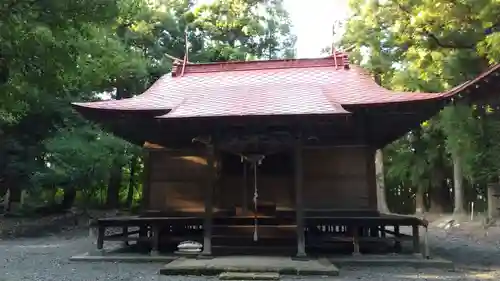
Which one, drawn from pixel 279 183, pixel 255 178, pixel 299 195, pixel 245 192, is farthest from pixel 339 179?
pixel 245 192

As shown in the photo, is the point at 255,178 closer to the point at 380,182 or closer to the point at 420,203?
the point at 380,182

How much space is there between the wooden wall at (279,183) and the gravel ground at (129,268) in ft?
5.39

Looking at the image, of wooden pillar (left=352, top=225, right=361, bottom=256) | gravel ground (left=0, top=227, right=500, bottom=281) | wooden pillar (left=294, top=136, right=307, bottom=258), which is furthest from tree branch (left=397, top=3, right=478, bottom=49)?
wooden pillar (left=294, top=136, right=307, bottom=258)

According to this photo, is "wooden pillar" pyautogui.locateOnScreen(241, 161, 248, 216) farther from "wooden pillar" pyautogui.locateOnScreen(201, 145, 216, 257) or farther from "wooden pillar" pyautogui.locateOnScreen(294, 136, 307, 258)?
"wooden pillar" pyautogui.locateOnScreen(294, 136, 307, 258)

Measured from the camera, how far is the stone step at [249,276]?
7109 millimetres

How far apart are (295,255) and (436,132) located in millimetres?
13713

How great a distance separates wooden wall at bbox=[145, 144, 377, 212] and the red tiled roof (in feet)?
4.05

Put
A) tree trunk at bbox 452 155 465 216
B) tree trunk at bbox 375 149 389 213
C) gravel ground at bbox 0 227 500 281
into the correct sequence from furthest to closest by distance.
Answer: tree trunk at bbox 375 149 389 213 → tree trunk at bbox 452 155 465 216 → gravel ground at bbox 0 227 500 281

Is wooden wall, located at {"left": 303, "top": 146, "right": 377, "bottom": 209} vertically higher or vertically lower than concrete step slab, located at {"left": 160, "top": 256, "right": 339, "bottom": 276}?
higher

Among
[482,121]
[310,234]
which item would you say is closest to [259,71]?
[310,234]

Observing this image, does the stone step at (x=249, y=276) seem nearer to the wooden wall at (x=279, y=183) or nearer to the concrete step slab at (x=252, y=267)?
the concrete step slab at (x=252, y=267)

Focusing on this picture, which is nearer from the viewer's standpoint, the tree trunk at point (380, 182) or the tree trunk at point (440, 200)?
the tree trunk at point (380, 182)

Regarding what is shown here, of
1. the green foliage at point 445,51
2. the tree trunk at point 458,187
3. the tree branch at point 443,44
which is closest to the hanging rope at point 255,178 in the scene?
the green foliage at point 445,51

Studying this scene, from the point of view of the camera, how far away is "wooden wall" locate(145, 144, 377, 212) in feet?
31.4
